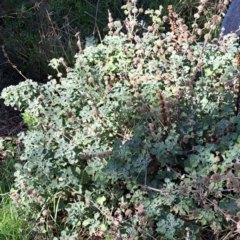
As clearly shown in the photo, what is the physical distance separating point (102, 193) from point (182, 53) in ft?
4.42

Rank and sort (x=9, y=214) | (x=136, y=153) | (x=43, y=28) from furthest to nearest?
1. (x=43, y=28)
2. (x=9, y=214)
3. (x=136, y=153)

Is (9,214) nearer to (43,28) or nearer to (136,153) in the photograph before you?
(136,153)

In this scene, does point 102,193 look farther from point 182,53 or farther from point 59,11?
point 59,11

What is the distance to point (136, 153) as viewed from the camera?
2867mm

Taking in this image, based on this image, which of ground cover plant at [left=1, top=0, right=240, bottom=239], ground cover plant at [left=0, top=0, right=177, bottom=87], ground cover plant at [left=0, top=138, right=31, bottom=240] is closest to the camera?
ground cover plant at [left=1, top=0, right=240, bottom=239]

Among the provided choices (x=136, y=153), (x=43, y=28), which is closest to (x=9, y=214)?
(x=136, y=153)

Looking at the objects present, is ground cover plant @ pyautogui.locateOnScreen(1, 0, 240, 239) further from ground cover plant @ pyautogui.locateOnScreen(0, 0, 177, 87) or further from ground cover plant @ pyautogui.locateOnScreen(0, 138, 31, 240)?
ground cover plant @ pyautogui.locateOnScreen(0, 0, 177, 87)

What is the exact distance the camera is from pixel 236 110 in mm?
3145

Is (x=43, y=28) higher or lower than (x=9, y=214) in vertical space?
higher

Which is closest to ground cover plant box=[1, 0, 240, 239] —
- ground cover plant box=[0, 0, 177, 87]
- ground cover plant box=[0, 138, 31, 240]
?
ground cover plant box=[0, 138, 31, 240]

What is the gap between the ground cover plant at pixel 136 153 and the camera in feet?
8.77

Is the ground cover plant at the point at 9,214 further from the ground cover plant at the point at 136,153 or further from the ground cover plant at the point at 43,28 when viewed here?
the ground cover plant at the point at 43,28

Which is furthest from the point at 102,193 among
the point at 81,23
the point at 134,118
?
the point at 81,23

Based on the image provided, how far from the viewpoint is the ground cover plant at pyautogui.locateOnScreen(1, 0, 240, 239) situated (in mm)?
2672
